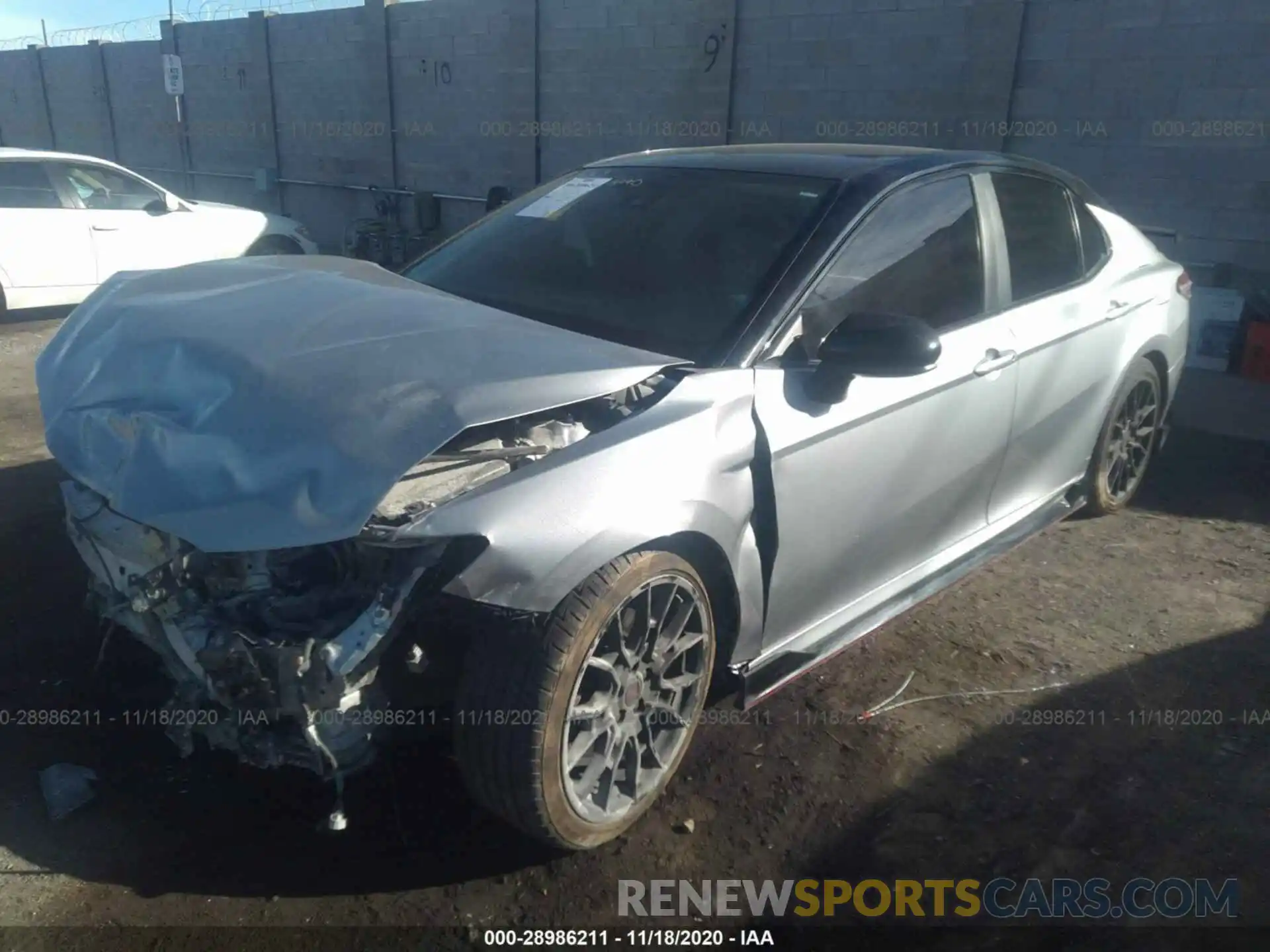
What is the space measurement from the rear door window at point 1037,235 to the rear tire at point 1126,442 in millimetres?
705

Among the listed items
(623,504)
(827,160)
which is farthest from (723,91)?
(623,504)

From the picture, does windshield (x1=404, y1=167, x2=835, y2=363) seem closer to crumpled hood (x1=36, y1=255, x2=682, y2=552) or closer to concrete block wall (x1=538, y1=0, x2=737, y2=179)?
crumpled hood (x1=36, y1=255, x2=682, y2=552)

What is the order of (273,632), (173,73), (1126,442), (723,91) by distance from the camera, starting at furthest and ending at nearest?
1. (173,73)
2. (723,91)
3. (1126,442)
4. (273,632)

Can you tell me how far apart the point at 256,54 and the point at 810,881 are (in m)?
16.1

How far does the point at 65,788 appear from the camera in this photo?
2.84m

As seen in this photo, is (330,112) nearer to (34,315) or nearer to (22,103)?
(34,315)

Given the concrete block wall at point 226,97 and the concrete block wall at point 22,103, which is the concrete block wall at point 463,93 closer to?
the concrete block wall at point 226,97

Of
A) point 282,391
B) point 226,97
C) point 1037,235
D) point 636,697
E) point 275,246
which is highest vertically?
point 1037,235

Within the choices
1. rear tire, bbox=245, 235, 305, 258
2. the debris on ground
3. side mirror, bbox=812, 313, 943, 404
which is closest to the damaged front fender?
side mirror, bbox=812, 313, 943, 404

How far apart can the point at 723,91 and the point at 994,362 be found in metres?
7.66

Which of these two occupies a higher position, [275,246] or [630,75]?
[630,75]

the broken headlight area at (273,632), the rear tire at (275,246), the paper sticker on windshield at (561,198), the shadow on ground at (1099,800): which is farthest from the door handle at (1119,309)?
the rear tire at (275,246)

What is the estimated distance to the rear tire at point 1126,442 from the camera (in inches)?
182

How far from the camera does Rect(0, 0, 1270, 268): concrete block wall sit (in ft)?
25.6
